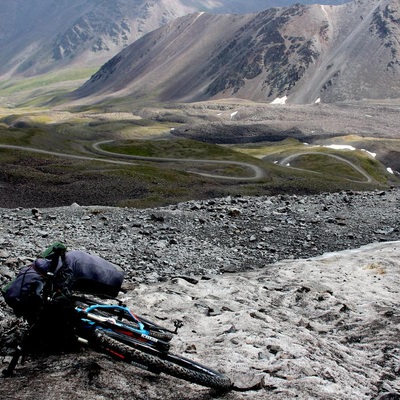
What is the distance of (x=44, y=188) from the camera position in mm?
58812

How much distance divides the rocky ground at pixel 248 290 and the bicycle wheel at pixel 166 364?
0.28m

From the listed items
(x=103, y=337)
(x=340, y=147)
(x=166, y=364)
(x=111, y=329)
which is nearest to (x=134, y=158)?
(x=340, y=147)

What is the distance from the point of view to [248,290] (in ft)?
61.8

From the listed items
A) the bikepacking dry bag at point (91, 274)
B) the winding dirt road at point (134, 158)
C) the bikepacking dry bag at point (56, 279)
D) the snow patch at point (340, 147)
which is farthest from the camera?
the snow patch at point (340, 147)

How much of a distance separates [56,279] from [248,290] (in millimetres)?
9565

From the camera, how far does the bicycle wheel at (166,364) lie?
10.0 metres

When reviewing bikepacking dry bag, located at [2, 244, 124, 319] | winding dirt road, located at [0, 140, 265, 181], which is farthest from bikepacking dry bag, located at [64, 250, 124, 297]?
winding dirt road, located at [0, 140, 265, 181]

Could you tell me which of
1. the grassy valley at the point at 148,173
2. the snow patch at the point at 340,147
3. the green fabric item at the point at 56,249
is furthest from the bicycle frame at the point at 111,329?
the snow patch at the point at 340,147

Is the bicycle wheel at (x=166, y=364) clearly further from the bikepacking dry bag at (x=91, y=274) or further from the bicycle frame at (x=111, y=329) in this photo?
the bikepacking dry bag at (x=91, y=274)

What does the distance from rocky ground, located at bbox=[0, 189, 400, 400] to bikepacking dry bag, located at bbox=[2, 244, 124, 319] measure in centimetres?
131

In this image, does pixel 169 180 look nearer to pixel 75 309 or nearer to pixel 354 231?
pixel 354 231

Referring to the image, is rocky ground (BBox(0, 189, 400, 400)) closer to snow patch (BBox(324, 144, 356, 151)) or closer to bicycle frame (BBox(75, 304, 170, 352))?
bicycle frame (BBox(75, 304, 170, 352))

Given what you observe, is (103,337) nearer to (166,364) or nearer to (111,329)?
(111,329)

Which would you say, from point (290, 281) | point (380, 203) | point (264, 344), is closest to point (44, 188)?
point (380, 203)
